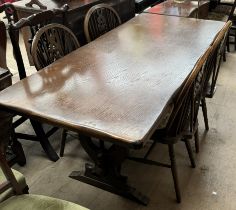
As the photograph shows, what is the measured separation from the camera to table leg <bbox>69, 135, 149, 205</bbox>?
64.6 inches

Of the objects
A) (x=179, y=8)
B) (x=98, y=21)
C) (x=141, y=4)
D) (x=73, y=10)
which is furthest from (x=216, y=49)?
(x=141, y=4)

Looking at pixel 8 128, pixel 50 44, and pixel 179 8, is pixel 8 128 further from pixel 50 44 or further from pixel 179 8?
pixel 179 8

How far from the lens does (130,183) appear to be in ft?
6.24

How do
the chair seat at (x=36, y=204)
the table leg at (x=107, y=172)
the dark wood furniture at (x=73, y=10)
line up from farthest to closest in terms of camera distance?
the dark wood furniture at (x=73, y=10)
the table leg at (x=107, y=172)
the chair seat at (x=36, y=204)

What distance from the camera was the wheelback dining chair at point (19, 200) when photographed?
1171 millimetres

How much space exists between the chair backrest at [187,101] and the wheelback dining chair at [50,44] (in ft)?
2.94

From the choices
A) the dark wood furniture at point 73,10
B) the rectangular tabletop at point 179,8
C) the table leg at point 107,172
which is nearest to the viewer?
the table leg at point 107,172

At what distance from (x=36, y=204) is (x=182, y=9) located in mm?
2374

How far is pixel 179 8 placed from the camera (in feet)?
9.59

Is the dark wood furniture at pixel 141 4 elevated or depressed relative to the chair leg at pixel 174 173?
elevated

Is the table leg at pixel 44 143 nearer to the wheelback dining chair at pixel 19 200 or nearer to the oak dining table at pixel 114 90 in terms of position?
the oak dining table at pixel 114 90

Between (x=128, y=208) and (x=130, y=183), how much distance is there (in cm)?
20

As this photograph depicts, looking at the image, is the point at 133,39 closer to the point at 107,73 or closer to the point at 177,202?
the point at 107,73

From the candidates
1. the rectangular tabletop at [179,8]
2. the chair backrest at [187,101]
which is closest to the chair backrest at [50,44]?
the chair backrest at [187,101]
